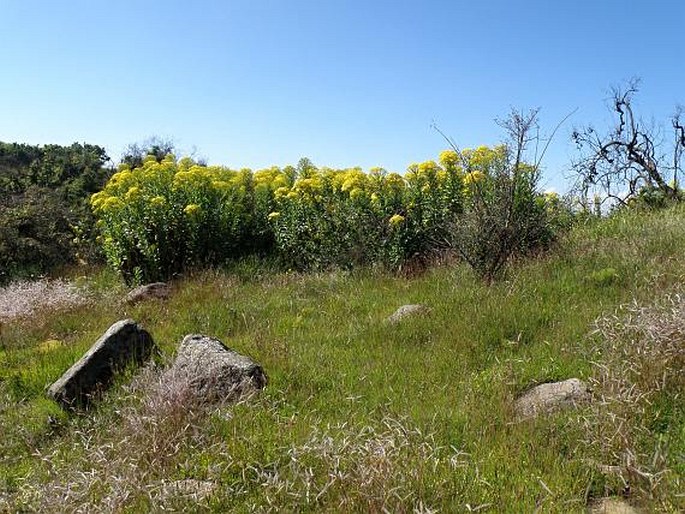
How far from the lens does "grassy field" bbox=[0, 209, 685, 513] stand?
2.92m

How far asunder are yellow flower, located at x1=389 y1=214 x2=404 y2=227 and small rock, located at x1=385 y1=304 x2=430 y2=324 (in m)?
2.48

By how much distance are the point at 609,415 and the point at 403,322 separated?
8.26 ft

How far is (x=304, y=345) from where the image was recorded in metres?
5.30

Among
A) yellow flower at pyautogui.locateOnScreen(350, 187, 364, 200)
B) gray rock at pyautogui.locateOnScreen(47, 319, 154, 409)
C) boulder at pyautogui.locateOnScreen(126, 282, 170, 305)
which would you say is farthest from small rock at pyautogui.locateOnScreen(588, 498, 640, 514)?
yellow flower at pyautogui.locateOnScreen(350, 187, 364, 200)

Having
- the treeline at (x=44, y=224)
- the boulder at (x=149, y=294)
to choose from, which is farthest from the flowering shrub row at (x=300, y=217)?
Result: the treeline at (x=44, y=224)

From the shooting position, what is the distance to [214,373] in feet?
13.7

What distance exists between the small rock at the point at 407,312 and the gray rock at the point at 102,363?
7.07 feet

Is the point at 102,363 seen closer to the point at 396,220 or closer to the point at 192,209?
the point at 192,209

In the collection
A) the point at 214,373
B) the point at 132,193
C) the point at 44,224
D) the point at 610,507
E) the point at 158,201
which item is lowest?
the point at 610,507

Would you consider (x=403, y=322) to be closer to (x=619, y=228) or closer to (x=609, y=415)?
(x=609, y=415)

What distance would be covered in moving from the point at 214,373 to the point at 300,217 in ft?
17.5

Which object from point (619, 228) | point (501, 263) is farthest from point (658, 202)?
point (501, 263)

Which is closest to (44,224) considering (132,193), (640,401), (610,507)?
(132,193)

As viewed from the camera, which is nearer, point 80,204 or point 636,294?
point 636,294
